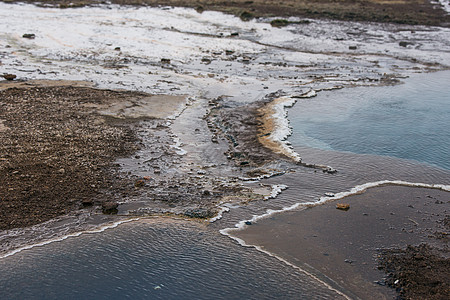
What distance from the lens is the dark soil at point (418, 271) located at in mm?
7343

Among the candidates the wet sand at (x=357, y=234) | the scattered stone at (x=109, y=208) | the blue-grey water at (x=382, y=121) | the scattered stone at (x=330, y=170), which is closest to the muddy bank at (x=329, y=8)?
the blue-grey water at (x=382, y=121)

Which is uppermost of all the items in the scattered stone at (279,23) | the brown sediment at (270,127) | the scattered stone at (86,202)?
the scattered stone at (279,23)

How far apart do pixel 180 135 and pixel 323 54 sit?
50.4 feet

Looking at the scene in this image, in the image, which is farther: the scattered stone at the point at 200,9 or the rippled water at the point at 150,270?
the scattered stone at the point at 200,9

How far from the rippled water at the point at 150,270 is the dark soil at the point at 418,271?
1.23 m

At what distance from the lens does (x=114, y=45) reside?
26.9 m

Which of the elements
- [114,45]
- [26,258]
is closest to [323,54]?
[114,45]

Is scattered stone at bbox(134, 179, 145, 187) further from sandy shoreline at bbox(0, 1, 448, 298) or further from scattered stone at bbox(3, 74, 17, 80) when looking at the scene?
scattered stone at bbox(3, 74, 17, 80)

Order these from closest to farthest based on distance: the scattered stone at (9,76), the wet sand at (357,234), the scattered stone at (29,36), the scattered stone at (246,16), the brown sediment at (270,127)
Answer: the wet sand at (357,234) → the brown sediment at (270,127) → the scattered stone at (9,76) → the scattered stone at (29,36) → the scattered stone at (246,16)

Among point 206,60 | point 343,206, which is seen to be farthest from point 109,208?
point 206,60

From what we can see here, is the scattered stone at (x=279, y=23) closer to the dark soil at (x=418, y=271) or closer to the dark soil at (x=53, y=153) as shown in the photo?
the dark soil at (x=53, y=153)

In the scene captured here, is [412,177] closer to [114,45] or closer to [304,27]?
[114,45]

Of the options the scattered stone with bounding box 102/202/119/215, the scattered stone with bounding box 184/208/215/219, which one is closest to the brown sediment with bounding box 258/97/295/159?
the scattered stone with bounding box 184/208/215/219

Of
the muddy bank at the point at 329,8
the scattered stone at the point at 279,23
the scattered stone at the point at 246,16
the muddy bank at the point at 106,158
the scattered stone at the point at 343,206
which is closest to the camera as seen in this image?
the muddy bank at the point at 106,158
